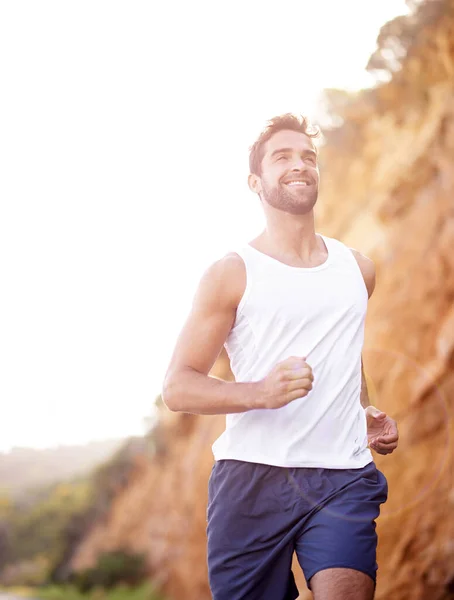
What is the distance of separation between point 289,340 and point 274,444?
0.46 metres

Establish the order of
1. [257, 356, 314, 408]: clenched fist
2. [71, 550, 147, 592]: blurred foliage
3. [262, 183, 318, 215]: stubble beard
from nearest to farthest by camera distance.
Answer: [257, 356, 314, 408]: clenched fist
[262, 183, 318, 215]: stubble beard
[71, 550, 147, 592]: blurred foliage

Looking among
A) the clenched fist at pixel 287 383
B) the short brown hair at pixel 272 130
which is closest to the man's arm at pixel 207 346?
the clenched fist at pixel 287 383

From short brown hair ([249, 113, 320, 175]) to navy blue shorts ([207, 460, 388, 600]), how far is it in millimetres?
1516

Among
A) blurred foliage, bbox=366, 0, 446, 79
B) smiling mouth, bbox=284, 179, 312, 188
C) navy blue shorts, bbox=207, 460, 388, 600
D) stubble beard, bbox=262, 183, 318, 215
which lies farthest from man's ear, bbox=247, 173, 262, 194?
blurred foliage, bbox=366, 0, 446, 79

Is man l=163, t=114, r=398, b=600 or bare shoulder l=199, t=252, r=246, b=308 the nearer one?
man l=163, t=114, r=398, b=600

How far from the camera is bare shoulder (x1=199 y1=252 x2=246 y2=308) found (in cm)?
333

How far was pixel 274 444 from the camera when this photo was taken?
329 cm

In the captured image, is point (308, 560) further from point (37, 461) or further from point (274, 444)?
point (37, 461)

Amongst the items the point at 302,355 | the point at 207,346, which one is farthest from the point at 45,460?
the point at 302,355

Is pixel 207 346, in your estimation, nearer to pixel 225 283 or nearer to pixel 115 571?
pixel 225 283

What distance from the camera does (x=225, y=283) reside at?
334cm

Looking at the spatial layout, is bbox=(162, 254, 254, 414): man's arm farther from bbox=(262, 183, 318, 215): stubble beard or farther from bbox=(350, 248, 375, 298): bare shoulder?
bbox=(350, 248, 375, 298): bare shoulder

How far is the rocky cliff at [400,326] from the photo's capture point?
851 cm

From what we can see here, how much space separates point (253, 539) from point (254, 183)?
1747 mm
